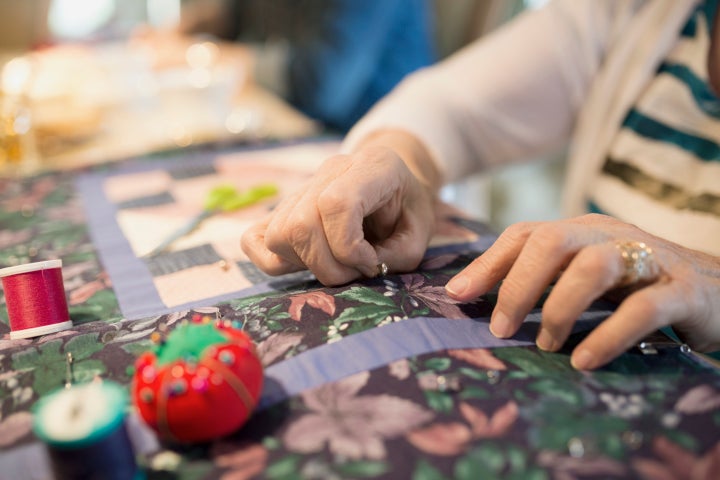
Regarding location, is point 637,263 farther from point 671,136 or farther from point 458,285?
point 671,136

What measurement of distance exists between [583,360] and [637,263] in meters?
0.09

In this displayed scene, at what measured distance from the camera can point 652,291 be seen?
0.50 m

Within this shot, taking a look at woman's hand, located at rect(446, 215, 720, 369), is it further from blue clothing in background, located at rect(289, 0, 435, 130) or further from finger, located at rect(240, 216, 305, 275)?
blue clothing in background, located at rect(289, 0, 435, 130)

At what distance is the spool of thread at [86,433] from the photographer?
0.38 metres

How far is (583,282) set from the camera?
0.50 meters

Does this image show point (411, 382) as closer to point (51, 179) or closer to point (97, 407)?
point (97, 407)

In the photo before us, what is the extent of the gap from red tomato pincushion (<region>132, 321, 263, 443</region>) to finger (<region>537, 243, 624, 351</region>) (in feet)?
0.81

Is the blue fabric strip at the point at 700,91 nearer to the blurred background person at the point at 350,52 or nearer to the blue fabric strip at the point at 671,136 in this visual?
the blue fabric strip at the point at 671,136

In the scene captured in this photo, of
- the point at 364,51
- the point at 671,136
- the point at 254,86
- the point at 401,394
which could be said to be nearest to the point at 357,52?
the point at 364,51

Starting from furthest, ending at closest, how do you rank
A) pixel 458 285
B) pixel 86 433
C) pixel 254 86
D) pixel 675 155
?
pixel 254 86 < pixel 675 155 < pixel 458 285 < pixel 86 433

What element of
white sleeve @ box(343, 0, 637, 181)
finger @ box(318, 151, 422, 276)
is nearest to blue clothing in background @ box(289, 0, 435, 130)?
white sleeve @ box(343, 0, 637, 181)

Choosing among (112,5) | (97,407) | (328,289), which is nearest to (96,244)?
(328,289)

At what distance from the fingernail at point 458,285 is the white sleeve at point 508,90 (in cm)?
45

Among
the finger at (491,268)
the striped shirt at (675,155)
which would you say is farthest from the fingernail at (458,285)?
the striped shirt at (675,155)
